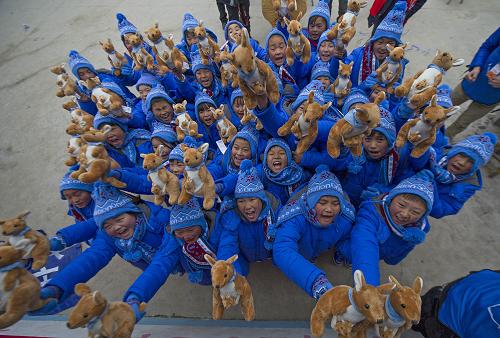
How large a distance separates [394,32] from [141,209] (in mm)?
2993

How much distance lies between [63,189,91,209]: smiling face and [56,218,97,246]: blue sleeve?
18 cm

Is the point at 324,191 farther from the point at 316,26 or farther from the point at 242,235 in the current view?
the point at 316,26

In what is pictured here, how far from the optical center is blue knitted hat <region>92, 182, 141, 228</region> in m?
1.86

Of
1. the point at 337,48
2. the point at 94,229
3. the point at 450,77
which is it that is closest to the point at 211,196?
the point at 94,229

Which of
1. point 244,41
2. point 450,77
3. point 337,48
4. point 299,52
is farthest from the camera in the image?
point 450,77

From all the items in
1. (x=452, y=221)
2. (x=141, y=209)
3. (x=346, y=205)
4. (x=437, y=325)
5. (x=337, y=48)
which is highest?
(x=337, y=48)

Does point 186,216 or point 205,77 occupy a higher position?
Result: point 205,77

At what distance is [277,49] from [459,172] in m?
2.23

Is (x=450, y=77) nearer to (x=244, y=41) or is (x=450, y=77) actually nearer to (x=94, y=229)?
(x=244, y=41)

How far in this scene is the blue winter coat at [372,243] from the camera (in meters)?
1.71

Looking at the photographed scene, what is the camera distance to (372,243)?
5.94 feet

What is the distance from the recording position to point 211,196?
1834 mm

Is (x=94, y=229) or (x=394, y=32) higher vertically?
(x=394, y=32)

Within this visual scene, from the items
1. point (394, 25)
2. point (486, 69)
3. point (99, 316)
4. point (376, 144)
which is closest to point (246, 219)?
point (99, 316)
